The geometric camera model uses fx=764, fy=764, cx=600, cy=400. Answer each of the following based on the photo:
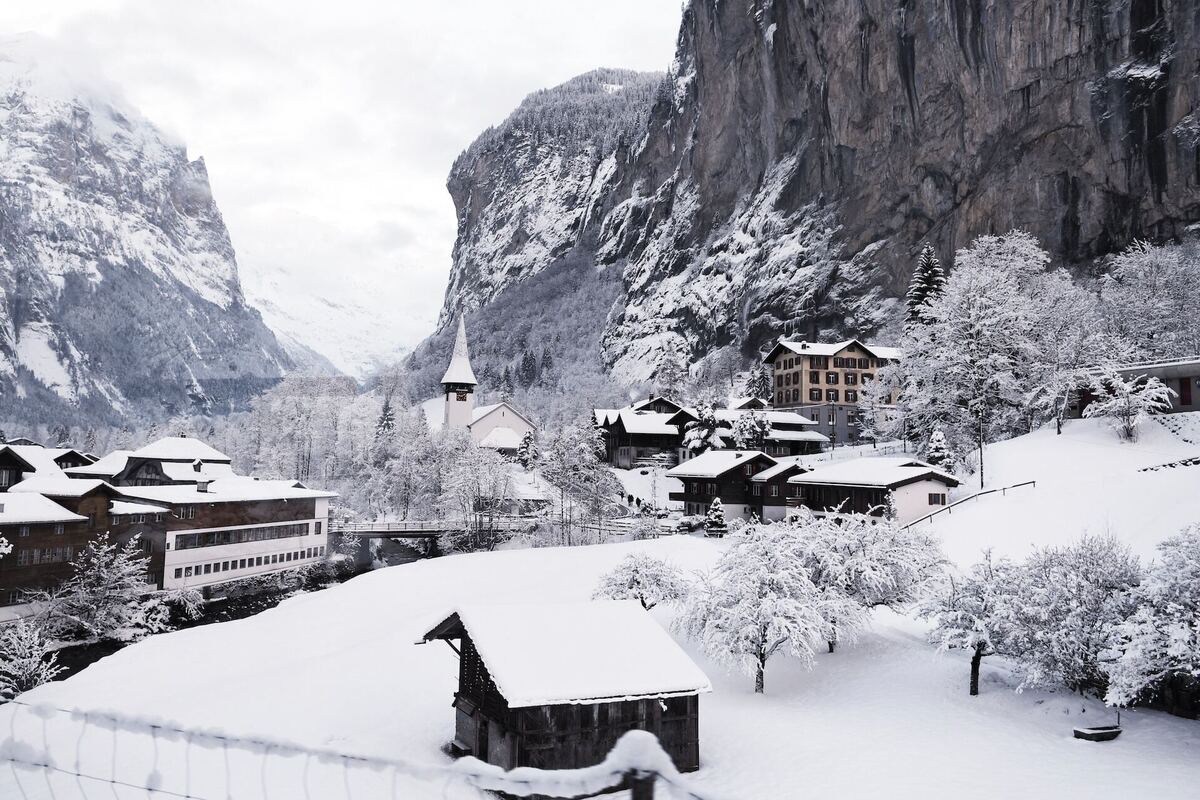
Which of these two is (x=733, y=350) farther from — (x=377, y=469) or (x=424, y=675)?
(x=424, y=675)

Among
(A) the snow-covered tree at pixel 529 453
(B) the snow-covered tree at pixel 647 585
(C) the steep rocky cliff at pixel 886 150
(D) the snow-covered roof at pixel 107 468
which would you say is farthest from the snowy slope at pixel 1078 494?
(D) the snow-covered roof at pixel 107 468

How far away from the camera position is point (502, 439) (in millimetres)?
101438

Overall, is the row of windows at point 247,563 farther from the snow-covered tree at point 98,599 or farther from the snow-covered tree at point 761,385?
the snow-covered tree at point 761,385

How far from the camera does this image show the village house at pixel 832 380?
90188 mm

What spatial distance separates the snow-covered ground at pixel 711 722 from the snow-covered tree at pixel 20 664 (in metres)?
1.63

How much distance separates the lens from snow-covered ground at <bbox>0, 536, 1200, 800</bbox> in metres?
19.1

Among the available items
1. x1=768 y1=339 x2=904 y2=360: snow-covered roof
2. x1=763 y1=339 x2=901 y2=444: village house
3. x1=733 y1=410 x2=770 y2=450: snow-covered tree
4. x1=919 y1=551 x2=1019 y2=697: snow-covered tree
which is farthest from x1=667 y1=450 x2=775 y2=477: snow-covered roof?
x1=768 y1=339 x2=904 y2=360: snow-covered roof

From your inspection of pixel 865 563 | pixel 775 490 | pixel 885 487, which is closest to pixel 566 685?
pixel 865 563

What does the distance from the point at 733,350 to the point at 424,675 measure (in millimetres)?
114692

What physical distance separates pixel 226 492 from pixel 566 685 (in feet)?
150

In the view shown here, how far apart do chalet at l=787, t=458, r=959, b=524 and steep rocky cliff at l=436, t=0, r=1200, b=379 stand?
6606 centimetres

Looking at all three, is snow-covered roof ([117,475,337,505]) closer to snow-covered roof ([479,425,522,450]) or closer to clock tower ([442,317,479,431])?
snow-covered roof ([479,425,522,450])

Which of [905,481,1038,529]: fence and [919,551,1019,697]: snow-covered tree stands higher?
[905,481,1038,529]: fence

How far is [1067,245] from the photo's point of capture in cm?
9756
